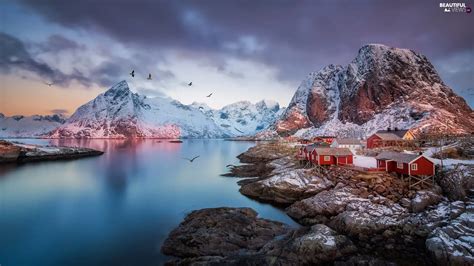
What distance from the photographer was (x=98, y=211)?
3778 centimetres

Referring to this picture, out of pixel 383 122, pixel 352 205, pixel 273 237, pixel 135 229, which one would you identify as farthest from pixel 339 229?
pixel 383 122

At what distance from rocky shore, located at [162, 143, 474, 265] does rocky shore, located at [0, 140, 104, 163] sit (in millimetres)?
88751

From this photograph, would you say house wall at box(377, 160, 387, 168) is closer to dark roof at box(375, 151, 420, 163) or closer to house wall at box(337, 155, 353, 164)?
dark roof at box(375, 151, 420, 163)

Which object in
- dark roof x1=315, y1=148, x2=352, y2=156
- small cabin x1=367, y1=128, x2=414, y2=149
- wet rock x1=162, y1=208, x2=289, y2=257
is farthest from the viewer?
small cabin x1=367, y1=128, x2=414, y2=149

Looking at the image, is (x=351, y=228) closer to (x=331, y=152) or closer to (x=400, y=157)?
(x=400, y=157)

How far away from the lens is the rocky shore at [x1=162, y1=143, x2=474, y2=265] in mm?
20609

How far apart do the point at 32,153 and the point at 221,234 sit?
3992 inches

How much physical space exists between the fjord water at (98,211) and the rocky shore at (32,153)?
73.1 ft

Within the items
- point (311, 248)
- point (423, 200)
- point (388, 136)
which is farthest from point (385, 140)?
point (311, 248)

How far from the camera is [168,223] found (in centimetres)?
3206

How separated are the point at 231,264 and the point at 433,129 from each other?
502 feet

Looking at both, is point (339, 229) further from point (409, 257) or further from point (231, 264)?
point (231, 264)

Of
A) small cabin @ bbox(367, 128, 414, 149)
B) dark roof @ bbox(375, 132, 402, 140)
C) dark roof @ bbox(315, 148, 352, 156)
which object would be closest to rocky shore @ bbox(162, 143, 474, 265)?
dark roof @ bbox(315, 148, 352, 156)

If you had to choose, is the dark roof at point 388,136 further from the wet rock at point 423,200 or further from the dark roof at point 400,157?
the wet rock at point 423,200
